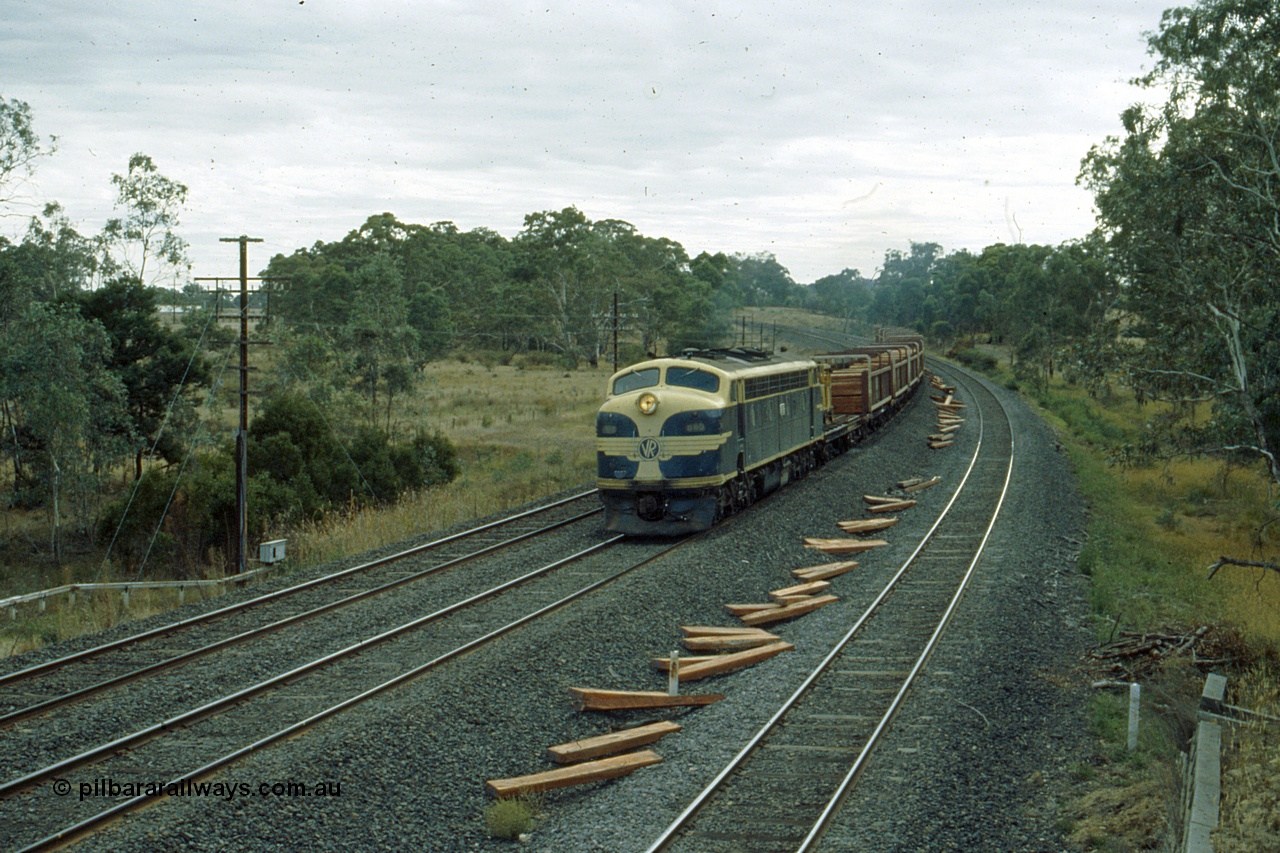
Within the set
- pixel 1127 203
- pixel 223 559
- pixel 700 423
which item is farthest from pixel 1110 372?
pixel 223 559

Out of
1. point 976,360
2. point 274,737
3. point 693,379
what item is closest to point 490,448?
point 693,379

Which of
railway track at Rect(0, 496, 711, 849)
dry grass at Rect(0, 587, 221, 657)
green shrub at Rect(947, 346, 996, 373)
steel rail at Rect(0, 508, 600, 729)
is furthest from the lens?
green shrub at Rect(947, 346, 996, 373)

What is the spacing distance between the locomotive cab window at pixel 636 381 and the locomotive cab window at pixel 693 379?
1.04ft

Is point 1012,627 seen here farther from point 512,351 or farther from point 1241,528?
point 512,351

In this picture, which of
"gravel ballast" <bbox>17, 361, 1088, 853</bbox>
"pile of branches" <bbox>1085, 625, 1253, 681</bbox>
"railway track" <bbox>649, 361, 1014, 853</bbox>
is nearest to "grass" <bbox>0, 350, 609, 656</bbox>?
"gravel ballast" <bbox>17, 361, 1088, 853</bbox>

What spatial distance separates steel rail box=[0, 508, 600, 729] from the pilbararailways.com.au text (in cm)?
201

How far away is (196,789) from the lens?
834 centimetres

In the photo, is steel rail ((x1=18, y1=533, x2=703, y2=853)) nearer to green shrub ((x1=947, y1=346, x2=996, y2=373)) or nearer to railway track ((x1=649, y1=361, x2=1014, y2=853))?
railway track ((x1=649, y1=361, x2=1014, y2=853))

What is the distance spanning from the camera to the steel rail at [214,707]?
861 centimetres

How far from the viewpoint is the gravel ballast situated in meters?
7.72

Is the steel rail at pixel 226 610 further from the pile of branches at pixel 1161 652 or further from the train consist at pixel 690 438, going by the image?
the pile of branches at pixel 1161 652

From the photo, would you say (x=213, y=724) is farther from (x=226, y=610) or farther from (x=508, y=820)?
(x=226, y=610)

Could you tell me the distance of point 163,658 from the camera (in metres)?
11.9

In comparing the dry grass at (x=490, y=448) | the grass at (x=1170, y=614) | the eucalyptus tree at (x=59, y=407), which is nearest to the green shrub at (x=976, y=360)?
the dry grass at (x=490, y=448)
